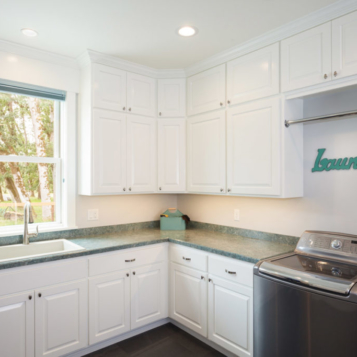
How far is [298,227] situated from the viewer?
2.44m


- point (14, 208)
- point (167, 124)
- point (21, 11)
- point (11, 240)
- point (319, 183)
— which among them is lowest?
point (11, 240)

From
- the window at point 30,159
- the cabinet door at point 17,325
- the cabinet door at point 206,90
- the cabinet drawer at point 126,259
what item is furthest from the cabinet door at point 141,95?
the cabinet door at point 17,325

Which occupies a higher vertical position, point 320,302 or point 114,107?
point 114,107

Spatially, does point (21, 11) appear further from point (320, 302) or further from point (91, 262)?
point (320, 302)

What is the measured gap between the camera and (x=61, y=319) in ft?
7.13

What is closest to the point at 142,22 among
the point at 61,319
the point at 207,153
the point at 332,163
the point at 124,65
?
the point at 124,65

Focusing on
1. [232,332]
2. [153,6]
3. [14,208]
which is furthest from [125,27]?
[232,332]

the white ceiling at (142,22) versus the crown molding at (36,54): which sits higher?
the white ceiling at (142,22)

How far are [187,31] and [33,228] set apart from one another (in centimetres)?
209

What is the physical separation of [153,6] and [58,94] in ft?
4.29

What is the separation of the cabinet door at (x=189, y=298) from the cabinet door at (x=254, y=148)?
0.82 meters

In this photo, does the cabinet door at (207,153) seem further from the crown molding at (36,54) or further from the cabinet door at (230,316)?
the crown molding at (36,54)

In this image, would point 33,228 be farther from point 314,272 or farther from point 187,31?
point 314,272

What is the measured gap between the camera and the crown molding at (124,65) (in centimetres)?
267
